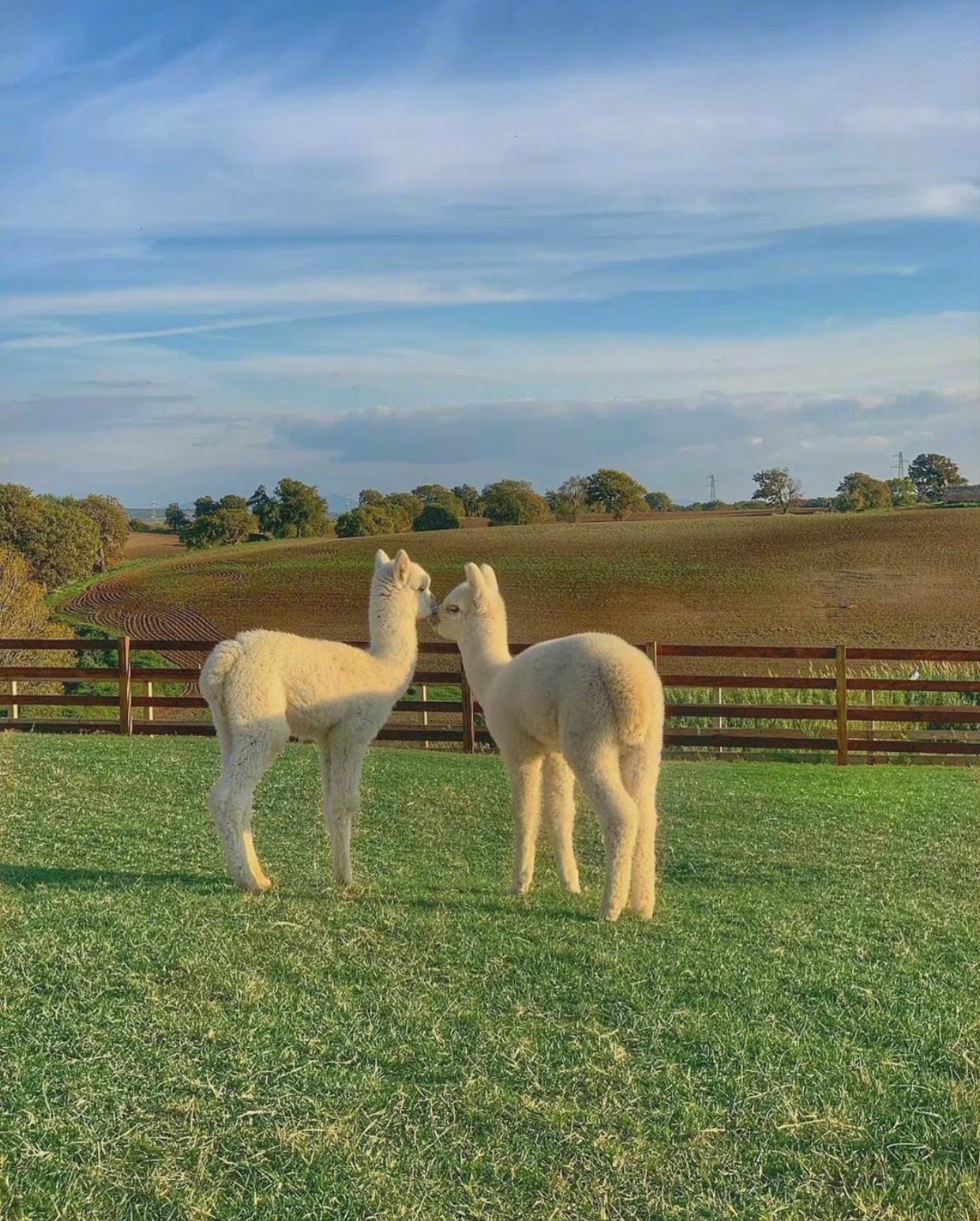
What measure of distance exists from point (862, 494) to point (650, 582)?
28527 mm

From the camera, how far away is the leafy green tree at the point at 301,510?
62969mm

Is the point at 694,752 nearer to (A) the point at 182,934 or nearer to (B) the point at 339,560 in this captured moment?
(A) the point at 182,934

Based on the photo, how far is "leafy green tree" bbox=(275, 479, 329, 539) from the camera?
6297cm

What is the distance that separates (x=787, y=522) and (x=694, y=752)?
1667 inches

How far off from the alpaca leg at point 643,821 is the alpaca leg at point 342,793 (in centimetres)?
146

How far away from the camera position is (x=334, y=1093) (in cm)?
334

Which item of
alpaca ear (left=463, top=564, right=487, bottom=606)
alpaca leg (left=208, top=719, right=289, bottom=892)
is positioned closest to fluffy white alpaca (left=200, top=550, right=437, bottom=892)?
alpaca leg (left=208, top=719, right=289, bottom=892)

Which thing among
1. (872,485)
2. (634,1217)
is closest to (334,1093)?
(634,1217)

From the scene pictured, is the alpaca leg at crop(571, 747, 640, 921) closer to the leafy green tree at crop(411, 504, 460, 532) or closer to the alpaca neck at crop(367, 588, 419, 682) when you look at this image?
the alpaca neck at crop(367, 588, 419, 682)

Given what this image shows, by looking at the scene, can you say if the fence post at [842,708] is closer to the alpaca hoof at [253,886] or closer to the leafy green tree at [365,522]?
the alpaca hoof at [253,886]

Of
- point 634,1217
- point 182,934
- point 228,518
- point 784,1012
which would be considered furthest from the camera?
point 228,518

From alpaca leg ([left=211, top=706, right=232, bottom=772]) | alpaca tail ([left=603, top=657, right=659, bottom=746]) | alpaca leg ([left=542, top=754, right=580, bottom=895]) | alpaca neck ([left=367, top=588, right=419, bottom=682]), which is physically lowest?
alpaca leg ([left=542, top=754, right=580, bottom=895])

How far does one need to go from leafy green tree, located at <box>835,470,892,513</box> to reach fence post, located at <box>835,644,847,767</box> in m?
54.0

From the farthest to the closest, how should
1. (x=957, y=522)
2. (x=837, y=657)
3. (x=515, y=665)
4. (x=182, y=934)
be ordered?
1. (x=957, y=522)
2. (x=837, y=657)
3. (x=515, y=665)
4. (x=182, y=934)
